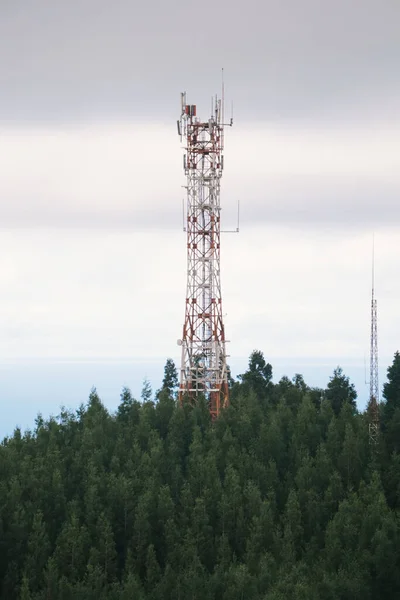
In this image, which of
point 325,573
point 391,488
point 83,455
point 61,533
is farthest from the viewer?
point 83,455

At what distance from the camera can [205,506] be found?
76.8m

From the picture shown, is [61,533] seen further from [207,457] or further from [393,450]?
[393,450]

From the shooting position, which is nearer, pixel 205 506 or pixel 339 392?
pixel 205 506

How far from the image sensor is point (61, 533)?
244 feet

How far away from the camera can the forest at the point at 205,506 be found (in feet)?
230

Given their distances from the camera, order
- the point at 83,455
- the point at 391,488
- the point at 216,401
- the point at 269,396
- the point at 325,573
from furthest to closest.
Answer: the point at 269,396 → the point at 216,401 → the point at 83,455 → the point at 391,488 → the point at 325,573

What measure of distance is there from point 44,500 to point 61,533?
4.42 metres

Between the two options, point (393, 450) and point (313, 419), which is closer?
point (393, 450)

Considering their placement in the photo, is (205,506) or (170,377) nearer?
(205,506)

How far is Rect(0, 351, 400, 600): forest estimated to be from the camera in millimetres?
70000

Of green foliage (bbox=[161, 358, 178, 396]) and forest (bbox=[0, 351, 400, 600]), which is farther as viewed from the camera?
Result: green foliage (bbox=[161, 358, 178, 396])

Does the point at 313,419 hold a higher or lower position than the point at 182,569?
higher

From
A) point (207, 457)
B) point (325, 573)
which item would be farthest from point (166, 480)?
point (325, 573)

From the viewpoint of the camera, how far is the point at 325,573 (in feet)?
228
